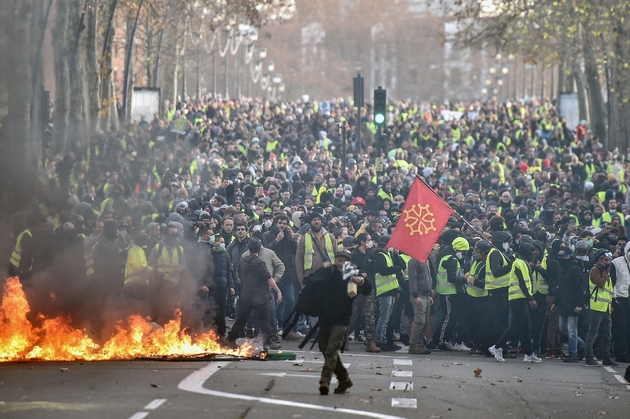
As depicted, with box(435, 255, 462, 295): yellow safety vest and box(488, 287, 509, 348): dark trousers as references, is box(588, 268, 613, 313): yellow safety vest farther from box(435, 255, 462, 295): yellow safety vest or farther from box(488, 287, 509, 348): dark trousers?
box(435, 255, 462, 295): yellow safety vest

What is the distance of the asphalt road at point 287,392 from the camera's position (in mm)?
10250

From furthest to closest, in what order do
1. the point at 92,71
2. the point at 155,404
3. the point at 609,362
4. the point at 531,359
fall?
the point at 92,71 < the point at 531,359 < the point at 609,362 < the point at 155,404

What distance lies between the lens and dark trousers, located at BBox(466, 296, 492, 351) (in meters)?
16.3

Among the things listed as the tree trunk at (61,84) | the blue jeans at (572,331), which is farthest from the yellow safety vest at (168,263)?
the tree trunk at (61,84)

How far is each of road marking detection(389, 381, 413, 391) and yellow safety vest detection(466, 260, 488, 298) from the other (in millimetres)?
3971

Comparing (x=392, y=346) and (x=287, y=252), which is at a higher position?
(x=287, y=252)

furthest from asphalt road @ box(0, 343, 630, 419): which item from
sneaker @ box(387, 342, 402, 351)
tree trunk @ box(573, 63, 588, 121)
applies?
tree trunk @ box(573, 63, 588, 121)

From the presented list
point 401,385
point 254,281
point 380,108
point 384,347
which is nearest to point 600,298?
point 384,347

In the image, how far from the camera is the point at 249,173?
26.0 m

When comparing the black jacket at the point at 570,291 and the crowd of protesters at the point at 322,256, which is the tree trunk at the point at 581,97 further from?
the black jacket at the point at 570,291

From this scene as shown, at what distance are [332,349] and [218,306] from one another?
4209 mm

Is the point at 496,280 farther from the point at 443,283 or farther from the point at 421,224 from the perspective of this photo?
the point at 421,224

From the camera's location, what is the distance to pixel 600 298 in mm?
15477

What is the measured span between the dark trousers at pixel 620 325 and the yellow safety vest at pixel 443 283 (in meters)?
2.13
